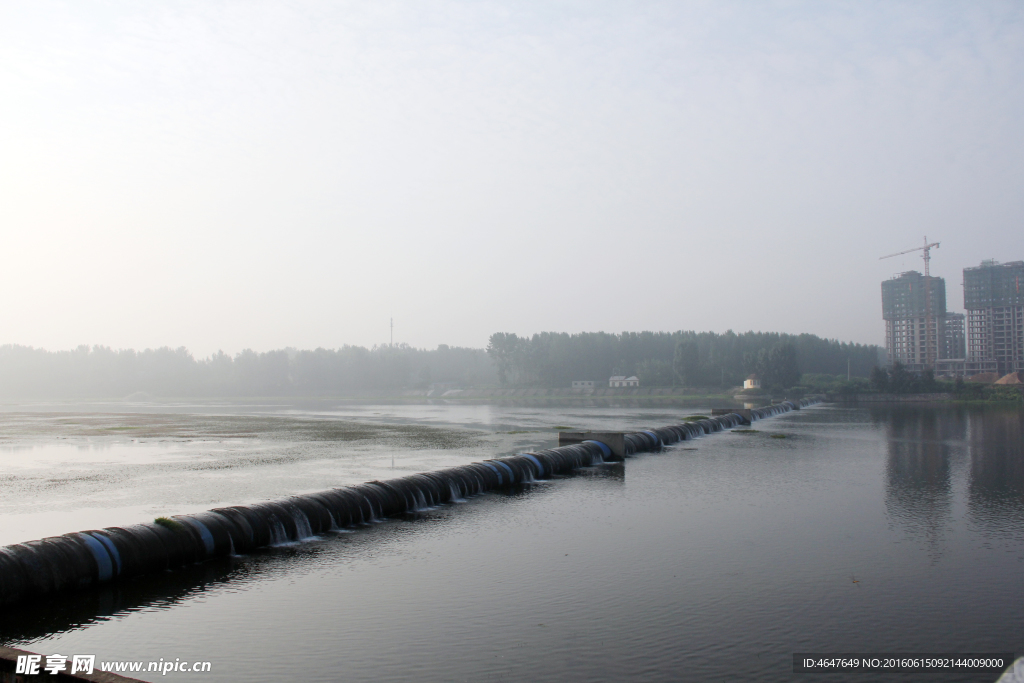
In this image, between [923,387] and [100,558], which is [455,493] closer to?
[100,558]

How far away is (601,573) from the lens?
13.6 m

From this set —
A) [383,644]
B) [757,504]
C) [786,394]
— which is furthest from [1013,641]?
[786,394]

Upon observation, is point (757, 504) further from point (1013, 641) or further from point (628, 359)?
point (628, 359)

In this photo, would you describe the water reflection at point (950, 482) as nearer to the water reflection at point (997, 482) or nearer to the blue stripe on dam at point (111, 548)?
the water reflection at point (997, 482)

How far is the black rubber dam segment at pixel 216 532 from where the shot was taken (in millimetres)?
12289

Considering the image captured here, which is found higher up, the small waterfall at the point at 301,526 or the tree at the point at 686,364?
the tree at the point at 686,364

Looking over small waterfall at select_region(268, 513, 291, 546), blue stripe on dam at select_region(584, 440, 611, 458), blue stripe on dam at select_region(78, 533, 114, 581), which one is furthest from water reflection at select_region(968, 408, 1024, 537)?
blue stripe on dam at select_region(78, 533, 114, 581)

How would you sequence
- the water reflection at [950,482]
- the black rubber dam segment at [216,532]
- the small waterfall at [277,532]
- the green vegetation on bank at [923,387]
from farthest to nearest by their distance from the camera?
the green vegetation on bank at [923,387] < the water reflection at [950,482] < the small waterfall at [277,532] < the black rubber dam segment at [216,532]

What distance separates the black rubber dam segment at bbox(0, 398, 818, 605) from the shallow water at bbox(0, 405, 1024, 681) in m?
0.49

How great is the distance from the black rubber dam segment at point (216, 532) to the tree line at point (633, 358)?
137149 mm

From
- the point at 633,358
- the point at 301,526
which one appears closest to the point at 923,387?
the point at 633,358

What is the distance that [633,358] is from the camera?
7525 inches

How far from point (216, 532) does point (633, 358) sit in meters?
180

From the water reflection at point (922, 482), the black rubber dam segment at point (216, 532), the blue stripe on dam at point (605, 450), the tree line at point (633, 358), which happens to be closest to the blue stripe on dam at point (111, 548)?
the black rubber dam segment at point (216, 532)
